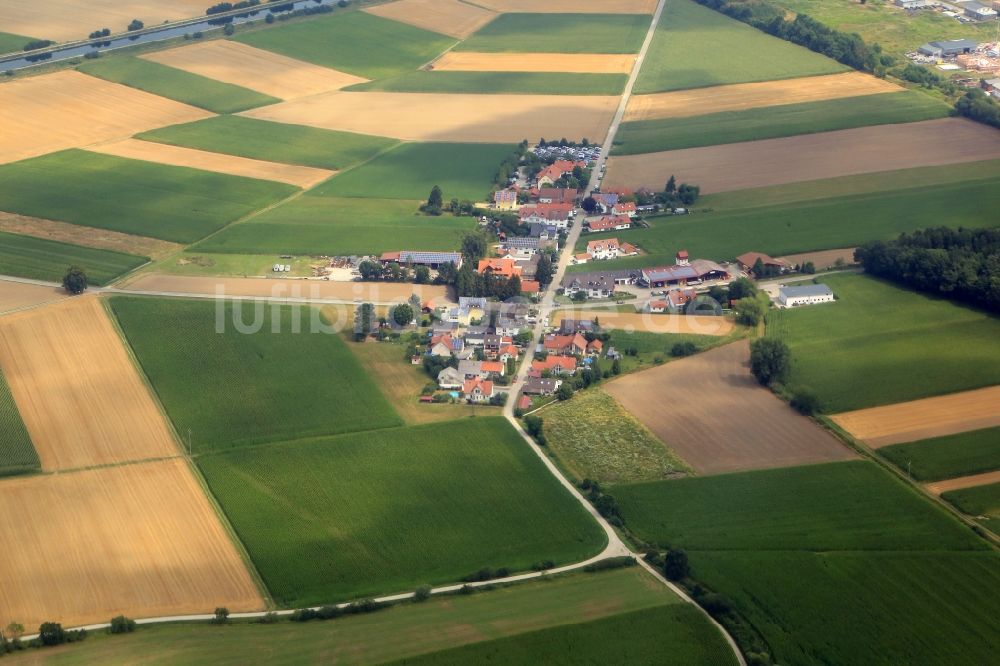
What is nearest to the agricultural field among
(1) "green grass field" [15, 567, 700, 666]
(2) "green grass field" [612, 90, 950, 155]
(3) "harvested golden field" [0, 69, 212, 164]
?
(1) "green grass field" [15, 567, 700, 666]

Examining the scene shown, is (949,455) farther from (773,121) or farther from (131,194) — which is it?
(131,194)

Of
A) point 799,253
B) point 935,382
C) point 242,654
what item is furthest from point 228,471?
point 799,253

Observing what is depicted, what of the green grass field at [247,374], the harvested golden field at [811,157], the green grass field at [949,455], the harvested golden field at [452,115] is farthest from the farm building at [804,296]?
the harvested golden field at [452,115]

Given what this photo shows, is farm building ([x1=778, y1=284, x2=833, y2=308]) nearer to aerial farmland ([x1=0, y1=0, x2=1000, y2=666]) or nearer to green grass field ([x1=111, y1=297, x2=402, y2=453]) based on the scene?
aerial farmland ([x1=0, y1=0, x2=1000, y2=666])

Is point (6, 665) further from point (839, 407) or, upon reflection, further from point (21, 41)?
point (21, 41)

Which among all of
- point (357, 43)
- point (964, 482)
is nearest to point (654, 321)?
point (964, 482)
